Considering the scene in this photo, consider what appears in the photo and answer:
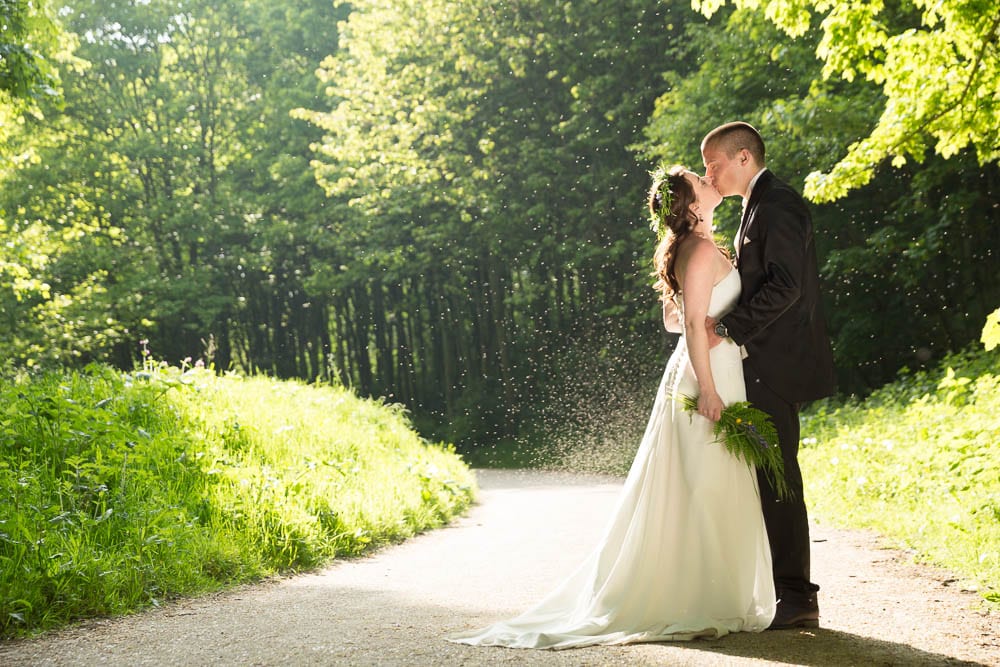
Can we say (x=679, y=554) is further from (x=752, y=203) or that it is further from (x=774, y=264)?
(x=752, y=203)

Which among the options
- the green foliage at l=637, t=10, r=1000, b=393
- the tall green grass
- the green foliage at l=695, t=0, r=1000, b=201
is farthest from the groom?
the green foliage at l=637, t=10, r=1000, b=393

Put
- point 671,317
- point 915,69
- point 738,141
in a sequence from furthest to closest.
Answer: point 915,69
point 671,317
point 738,141

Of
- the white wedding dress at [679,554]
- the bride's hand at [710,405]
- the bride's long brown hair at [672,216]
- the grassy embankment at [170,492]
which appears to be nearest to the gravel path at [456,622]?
the white wedding dress at [679,554]

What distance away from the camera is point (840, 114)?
603 inches

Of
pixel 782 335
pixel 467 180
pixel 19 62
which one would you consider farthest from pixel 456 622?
pixel 467 180

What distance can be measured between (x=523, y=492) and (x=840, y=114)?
7.24 metres

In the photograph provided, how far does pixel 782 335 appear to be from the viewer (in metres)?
5.16

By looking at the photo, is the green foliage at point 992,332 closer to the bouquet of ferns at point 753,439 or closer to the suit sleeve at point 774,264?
the suit sleeve at point 774,264

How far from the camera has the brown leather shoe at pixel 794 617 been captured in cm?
498

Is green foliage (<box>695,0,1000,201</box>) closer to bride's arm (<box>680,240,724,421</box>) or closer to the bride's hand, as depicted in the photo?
bride's arm (<box>680,240,724,421</box>)

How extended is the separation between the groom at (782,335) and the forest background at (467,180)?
494 centimetres

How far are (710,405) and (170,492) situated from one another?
4.37m

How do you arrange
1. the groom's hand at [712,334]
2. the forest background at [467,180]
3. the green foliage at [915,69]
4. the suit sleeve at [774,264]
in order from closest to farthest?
the suit sleeve at [774,264], the groom's hand at [712,334], the green foliage at [915,69], the forest background at [467,180]

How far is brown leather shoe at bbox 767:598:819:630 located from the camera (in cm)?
498
